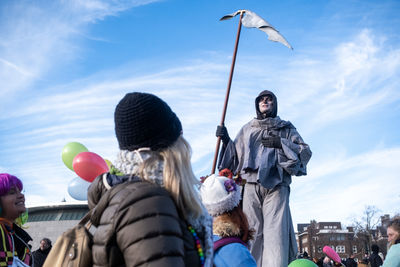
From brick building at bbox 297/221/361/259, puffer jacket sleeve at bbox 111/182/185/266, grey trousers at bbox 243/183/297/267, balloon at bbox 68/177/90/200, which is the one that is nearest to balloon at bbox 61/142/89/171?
balloon at bbox 68/177/90/200

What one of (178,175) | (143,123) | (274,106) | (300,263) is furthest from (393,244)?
(143,123)

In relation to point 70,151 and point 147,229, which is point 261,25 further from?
point 70,151

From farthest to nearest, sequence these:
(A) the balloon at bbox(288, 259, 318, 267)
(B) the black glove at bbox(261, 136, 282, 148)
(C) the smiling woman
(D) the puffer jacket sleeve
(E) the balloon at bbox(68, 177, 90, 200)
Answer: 1. (E) the balloon at bbox(68, 177, 90, 200)
2. (B) the black glove at bbox(261, 136, 282, 148)
3. (A) the balloon at bbox(288, 259, 318, 267)
4. (C) the smiling woman
5. (D) the puffer jacket sleeve

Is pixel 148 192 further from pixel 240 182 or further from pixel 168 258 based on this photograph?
pixel 240 182

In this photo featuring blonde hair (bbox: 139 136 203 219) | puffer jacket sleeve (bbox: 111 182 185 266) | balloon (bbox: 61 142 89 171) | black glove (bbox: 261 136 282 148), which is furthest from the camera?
balloon (bbox: 61 142 89 171)

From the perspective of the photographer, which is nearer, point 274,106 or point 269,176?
point 269,176

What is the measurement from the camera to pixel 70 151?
30.9 feet

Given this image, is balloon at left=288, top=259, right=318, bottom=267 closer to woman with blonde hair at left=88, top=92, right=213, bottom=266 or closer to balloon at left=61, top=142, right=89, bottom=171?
woman with blonde hair at left=88, top=92, right=213, bottom=266

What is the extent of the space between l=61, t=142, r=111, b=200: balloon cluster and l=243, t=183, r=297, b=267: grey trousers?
1767 mm

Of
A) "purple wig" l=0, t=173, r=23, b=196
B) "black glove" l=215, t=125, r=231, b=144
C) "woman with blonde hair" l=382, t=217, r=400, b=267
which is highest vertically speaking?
"black glove" l=215, t=125, r=231, b=144

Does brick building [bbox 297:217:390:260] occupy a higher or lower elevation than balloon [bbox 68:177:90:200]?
lower

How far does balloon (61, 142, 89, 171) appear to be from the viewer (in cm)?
940

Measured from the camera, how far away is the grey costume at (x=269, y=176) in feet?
14.7

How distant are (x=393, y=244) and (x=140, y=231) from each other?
14.0ft
